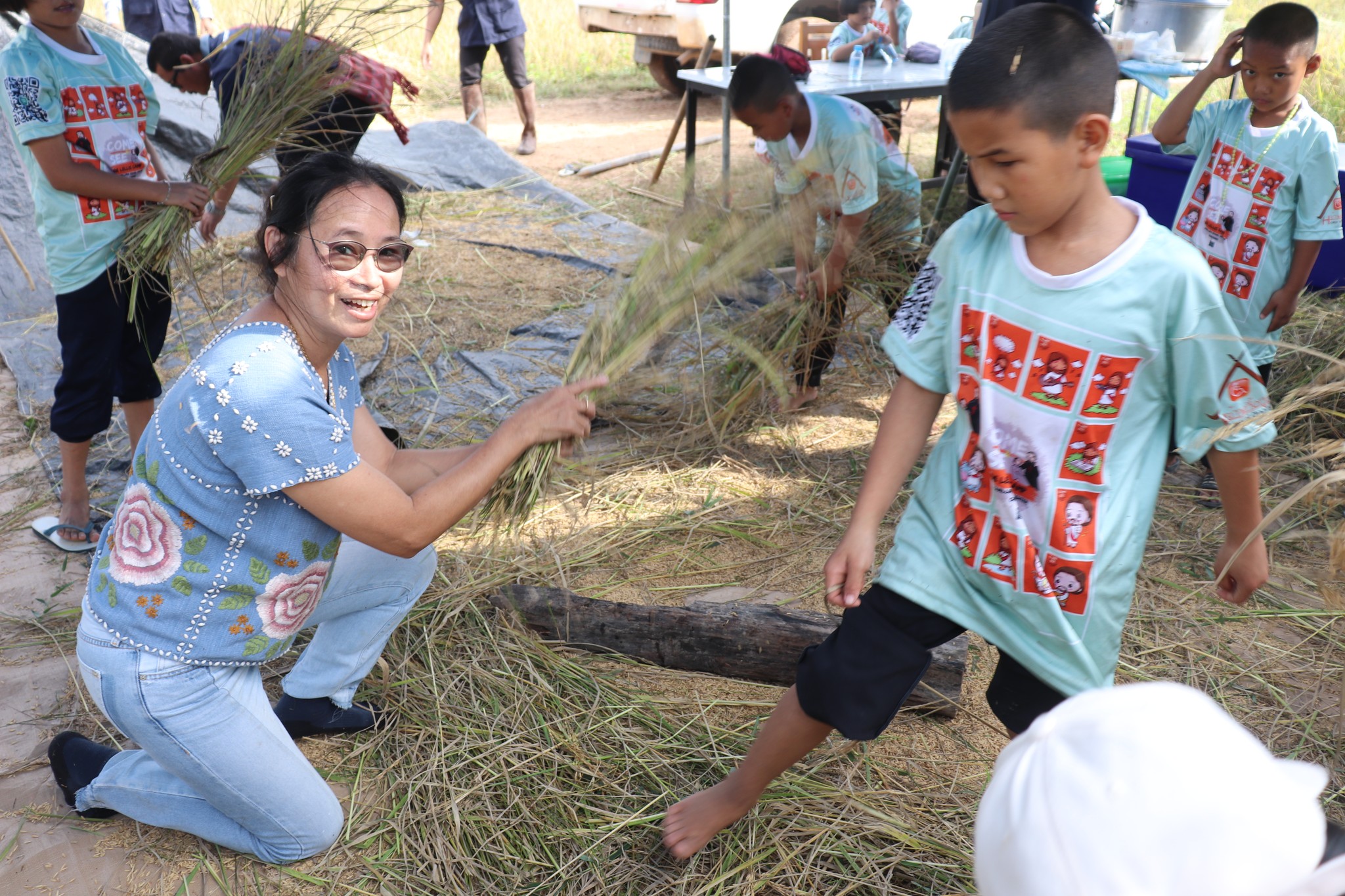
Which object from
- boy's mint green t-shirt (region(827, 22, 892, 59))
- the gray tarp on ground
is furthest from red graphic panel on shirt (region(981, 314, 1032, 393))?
boy's mint green t-shirt (region(827, 22, 892, 59))

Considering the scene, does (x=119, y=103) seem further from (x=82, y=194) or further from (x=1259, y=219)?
(x=1259, y=219)

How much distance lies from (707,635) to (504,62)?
6.51m

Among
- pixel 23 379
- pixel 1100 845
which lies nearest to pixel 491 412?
pixel 23 379

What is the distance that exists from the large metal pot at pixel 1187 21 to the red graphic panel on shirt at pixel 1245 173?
3.31m

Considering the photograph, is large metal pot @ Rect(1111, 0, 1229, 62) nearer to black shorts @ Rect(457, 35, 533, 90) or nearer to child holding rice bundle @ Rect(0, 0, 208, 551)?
black shorts @ Rect(457, 35, 533, 90)

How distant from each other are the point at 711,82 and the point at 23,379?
139 inches

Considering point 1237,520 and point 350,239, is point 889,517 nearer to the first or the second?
point 1237,520

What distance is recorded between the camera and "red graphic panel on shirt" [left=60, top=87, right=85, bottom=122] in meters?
2.76

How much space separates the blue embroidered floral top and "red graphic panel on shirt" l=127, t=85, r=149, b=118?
1708mm

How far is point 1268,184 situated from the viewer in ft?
9.37

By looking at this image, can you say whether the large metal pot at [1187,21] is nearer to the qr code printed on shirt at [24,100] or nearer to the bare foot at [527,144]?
the bare foot at [527,144]

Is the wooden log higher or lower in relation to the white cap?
lower

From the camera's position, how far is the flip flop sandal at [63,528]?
2922 millimetres

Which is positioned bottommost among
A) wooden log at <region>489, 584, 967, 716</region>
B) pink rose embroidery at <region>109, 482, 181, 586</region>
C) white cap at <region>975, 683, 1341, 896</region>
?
wooden log at <region>489, 584, 967, 716</region>
